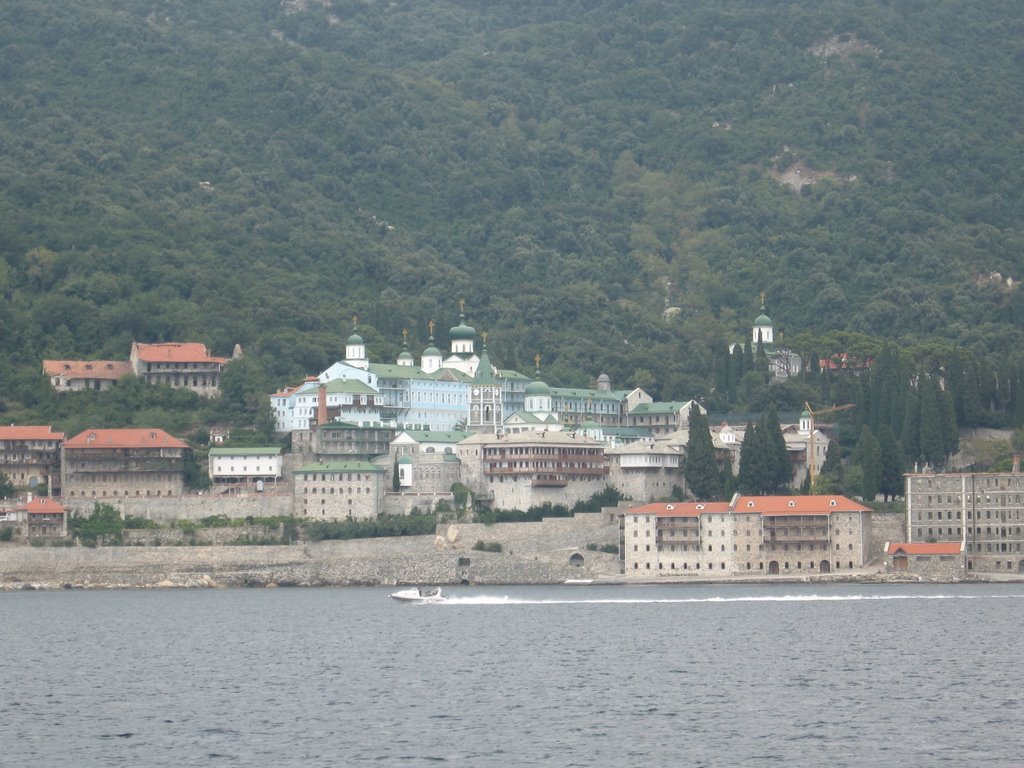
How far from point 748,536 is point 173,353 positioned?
37.7m

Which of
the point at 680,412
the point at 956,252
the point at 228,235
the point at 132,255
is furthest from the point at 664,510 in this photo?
the point at 956,252

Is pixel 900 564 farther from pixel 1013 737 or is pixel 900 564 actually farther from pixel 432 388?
pixel 1013 737

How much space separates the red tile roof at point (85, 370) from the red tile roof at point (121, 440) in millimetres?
10889

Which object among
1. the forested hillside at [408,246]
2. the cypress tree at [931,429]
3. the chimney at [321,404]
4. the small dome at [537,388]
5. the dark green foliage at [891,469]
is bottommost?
the dark green foliage at [891,469]

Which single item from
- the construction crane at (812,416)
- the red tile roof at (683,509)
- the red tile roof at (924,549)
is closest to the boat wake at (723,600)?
the red tile roof at (924,549)

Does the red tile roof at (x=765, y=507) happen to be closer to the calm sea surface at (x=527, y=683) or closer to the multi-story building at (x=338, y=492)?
the calm sea surface at (x=527, y=683)

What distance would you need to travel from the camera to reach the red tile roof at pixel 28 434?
384 ft

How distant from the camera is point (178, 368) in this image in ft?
422

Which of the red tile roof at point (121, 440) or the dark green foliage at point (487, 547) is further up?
the red tile roof at point (121, 440)

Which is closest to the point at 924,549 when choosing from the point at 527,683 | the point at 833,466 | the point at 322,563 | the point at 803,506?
the point at 803,506

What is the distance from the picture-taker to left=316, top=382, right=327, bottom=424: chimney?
4786 inches

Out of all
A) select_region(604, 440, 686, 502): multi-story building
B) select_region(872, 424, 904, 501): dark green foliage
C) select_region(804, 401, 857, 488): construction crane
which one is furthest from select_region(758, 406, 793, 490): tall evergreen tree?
select_region(604, 440, 686, 502): multi-story building

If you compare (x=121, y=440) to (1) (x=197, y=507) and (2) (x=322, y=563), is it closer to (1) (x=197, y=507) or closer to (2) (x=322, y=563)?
(1) (x=197, y=507)

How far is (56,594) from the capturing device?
110 meters
